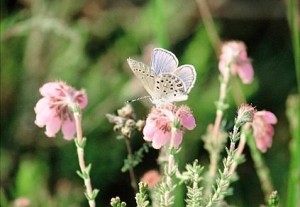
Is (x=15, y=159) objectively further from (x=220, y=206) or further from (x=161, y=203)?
(x=161, y=203)

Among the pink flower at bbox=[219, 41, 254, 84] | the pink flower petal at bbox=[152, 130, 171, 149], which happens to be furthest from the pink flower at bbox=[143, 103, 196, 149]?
the pink flower at bbox=[219, 41, 254, 84]

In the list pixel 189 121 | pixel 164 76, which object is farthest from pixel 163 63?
pixel 189 121

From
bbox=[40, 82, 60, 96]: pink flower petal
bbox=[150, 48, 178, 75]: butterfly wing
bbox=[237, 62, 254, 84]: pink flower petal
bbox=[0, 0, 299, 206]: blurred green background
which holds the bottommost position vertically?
bbox=[150, 48, 178, 75]: butterfly wing

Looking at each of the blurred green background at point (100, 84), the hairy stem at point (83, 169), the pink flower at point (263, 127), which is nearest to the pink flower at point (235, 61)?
the pink flower at point (263, 127)

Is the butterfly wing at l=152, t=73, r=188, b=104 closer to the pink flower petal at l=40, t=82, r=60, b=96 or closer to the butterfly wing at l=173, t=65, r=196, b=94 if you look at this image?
the butterfly wing at l=173, t=65, r=196, b=94

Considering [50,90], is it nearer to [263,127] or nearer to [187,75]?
[187,75]

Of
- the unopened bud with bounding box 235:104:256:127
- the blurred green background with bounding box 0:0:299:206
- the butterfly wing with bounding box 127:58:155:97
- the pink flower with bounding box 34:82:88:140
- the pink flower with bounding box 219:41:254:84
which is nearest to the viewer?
the unopened bud with bounding box 235:104:256:127

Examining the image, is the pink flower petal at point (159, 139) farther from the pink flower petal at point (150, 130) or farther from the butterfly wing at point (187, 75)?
Result: the butterfly wing at point (187, 75)
